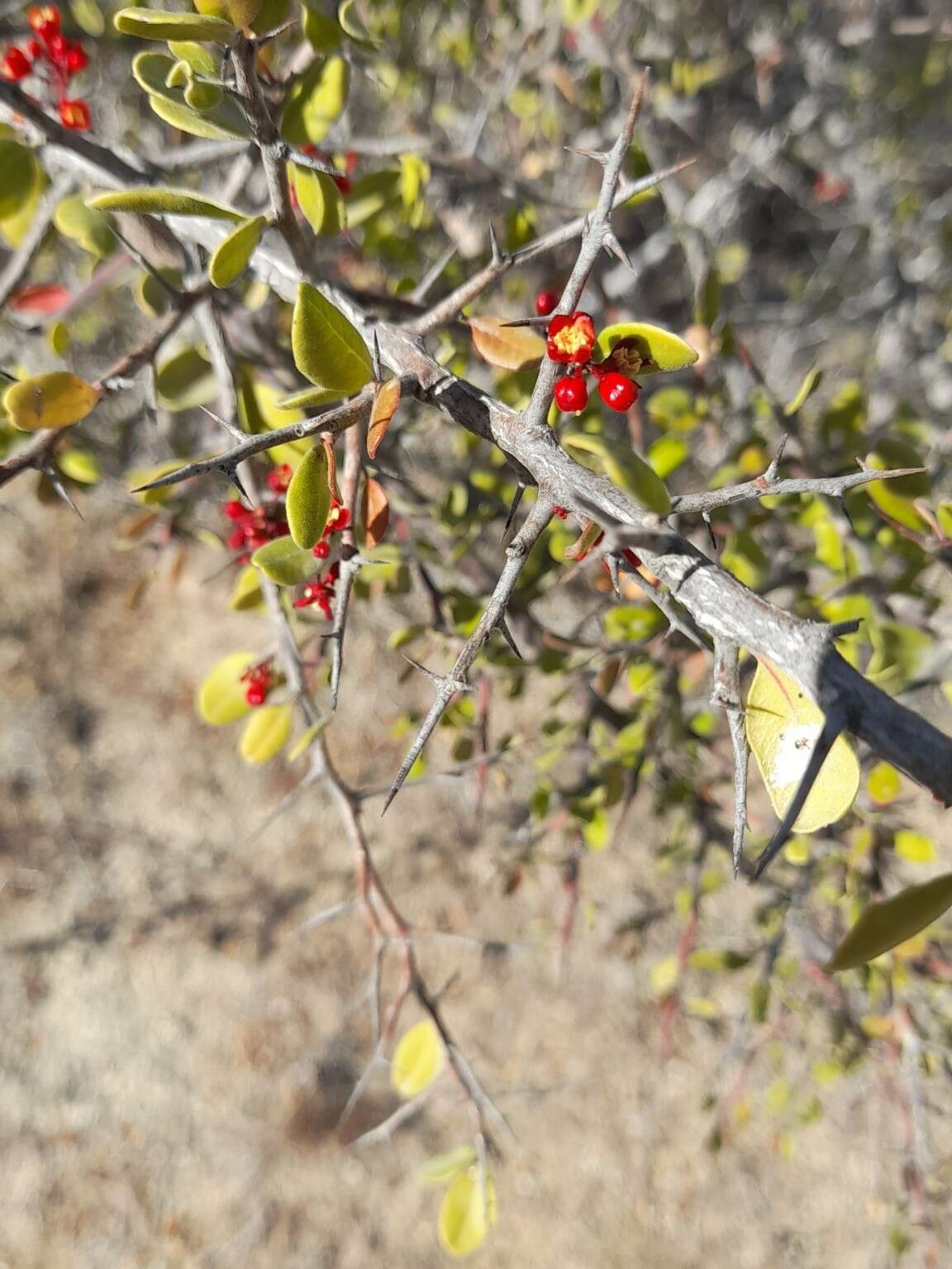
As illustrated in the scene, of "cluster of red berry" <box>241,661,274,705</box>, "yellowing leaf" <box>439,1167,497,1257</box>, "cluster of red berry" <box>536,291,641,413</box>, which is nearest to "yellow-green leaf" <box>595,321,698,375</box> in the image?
"cluster of red berry" <box>536,291,641,413</box>

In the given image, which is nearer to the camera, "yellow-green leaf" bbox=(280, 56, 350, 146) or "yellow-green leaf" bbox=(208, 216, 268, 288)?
"yellow-green leaf" bbox=(208, 216, 268, 288)

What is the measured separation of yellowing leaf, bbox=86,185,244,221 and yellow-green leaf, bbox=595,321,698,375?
0.38 meters

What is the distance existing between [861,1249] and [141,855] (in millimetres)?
3573

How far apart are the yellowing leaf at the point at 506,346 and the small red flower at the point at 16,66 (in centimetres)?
90

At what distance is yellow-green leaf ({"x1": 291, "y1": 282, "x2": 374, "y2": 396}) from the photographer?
62 centimetres

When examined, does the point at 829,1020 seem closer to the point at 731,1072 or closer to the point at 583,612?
the point at 731,1072

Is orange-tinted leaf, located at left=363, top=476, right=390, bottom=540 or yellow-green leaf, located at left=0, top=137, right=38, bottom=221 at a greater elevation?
yellow-green leaf, located at left=0, top=137, right=38, bottom=221

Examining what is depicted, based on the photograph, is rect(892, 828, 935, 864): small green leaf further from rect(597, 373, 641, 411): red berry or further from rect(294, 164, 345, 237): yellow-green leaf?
rect(294, 164, 345, 237): yellow-green leaf

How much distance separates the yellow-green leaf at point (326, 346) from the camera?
0.62 meters

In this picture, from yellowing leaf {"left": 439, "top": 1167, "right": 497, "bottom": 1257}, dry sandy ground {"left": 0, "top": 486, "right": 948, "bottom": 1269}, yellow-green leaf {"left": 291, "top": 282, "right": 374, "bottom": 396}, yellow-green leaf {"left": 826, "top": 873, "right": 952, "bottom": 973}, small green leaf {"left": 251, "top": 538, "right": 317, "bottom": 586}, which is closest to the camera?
yellow-green leaf {"left": 826, "top": 873, "right": 952, "bottom": 973}

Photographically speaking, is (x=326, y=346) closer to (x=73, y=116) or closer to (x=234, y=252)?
(x=234, y=252)

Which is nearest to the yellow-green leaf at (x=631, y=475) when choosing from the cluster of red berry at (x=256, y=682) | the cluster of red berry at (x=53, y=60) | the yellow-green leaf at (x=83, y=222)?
the cluster of red berry at (x=256, y=682)

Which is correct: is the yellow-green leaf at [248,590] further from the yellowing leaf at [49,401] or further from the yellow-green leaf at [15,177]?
the yellow-green leaf at [15,177]

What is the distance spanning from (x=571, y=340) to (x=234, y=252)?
0.31m
